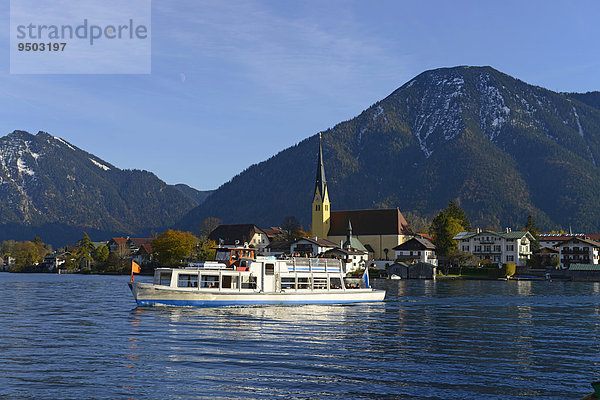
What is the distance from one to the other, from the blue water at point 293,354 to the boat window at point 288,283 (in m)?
5.65

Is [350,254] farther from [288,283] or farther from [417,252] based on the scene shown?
[288,283]

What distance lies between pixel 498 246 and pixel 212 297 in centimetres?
12245

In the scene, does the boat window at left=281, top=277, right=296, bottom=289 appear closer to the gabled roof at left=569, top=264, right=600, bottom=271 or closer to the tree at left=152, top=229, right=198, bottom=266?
the gabled roof at left=569, top=264, right=600, bottom=271

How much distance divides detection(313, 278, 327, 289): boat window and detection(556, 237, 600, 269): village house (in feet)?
373

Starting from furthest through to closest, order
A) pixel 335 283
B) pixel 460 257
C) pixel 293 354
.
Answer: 1. pixel 460 257
2. pixel 335 283
3. pixel 293 354

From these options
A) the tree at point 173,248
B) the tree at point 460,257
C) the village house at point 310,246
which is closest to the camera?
the tree at point 460,257

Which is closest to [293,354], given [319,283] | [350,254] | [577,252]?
[319,283]

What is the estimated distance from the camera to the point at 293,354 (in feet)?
114

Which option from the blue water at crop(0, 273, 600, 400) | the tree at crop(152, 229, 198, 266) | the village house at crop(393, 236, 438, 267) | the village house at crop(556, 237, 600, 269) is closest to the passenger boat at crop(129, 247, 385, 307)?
the blue water at crop(0, 273, 600, 400)

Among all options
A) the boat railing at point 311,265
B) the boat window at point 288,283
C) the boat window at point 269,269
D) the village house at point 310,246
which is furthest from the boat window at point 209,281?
the village house at point 310,246

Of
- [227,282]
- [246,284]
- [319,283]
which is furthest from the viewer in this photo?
[319,283]

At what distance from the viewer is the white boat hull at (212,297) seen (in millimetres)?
59094

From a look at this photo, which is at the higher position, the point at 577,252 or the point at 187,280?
the point at 577,252

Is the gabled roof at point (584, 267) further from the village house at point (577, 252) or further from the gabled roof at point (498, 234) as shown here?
the gabled roof at point (498, 234)
